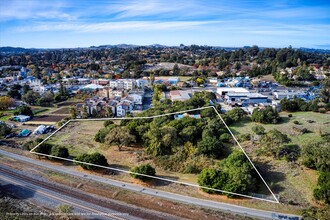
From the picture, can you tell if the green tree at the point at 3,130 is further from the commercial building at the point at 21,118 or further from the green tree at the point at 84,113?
the green tree at the point at 84,113

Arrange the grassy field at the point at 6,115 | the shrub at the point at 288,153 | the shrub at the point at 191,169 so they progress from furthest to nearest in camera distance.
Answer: the grassy field at the point at 6,115 < the shrub at the point at 288,153 < the shrub at the point at 191,169

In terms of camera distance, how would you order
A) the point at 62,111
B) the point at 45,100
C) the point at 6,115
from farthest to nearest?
1. the point at 45,100
2. the point at 62,111
3. the point at 6,115

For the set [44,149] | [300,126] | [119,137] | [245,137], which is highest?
[119,137]

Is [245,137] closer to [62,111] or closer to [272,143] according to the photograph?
[272,143]

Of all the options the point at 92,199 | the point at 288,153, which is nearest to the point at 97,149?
the point at 92,199

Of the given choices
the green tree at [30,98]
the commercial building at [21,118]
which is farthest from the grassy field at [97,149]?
the green tree at [30,98]

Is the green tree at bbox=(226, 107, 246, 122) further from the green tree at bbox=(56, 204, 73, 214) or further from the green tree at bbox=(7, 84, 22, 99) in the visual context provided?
the green tree at bbox=(7, 84, 22, 99)

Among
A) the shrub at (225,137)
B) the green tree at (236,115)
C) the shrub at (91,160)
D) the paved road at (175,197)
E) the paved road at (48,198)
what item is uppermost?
the green tree at (236,115)

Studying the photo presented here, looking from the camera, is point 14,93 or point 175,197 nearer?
point 175,197

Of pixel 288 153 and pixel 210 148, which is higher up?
pixel 210 148

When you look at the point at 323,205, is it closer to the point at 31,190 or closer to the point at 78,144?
the point at 31,190
